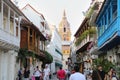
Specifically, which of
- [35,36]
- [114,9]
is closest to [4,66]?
[114,9]

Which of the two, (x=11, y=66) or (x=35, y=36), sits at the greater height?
(x=35, y=36)

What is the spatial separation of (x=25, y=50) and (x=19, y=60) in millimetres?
1296

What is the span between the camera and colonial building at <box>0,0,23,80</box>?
105 feet

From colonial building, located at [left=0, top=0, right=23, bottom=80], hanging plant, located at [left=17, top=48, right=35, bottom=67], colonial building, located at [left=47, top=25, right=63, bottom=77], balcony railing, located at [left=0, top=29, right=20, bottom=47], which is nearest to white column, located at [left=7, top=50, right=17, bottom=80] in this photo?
colonial building, located at [left=0, top=0, right=23, bottom=80]

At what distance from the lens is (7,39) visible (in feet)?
109

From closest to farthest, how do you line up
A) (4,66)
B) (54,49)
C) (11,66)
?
(4,66)
(11,66)
(54,49)

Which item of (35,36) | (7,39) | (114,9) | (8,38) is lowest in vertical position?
(7,39)

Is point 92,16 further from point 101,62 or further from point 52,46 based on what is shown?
point 52,46

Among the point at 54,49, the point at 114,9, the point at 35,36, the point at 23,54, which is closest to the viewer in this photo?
the point at 114,9

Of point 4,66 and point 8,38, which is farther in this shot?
point 4,66

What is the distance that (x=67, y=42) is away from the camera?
19775 centimetres

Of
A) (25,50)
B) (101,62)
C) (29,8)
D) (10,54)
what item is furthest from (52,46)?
(101,62)

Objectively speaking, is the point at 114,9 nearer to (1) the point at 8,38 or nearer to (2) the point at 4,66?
(1) the point at 8,38

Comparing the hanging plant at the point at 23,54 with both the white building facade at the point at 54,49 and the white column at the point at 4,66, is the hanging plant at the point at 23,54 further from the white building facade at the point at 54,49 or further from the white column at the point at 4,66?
the white building facade at the point at 54,49
